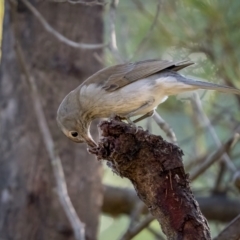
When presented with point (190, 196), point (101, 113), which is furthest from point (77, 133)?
point (190, 196)

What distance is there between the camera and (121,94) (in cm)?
302

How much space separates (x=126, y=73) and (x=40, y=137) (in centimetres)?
97

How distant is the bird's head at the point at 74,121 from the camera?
304 centimetres

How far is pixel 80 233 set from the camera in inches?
121

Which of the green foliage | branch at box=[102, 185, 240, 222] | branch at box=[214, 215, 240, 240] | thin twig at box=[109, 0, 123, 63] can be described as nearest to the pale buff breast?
thin twig at box=[109, 0, 123, 63]

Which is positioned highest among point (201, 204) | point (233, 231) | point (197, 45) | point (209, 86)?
point (209, 86)

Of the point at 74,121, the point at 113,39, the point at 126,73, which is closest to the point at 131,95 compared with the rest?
the point at 126,73

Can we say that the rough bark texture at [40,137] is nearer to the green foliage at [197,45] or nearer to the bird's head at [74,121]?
the green foliage at [197,45]

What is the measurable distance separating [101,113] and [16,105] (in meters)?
1.10

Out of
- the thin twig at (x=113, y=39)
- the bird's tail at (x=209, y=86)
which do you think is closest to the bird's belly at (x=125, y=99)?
the bird's tail at (x=209, y=86)

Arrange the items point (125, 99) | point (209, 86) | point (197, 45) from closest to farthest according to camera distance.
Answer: point (209, 86), point (125, 99), point (197, 45)

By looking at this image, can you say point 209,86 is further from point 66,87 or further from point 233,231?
point 66,87

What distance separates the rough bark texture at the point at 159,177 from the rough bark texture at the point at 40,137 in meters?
1.69

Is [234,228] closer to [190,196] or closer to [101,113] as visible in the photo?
→ [190,196]
